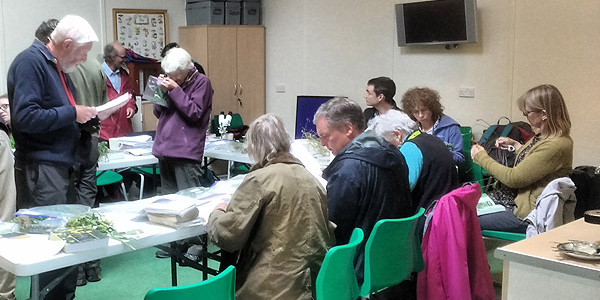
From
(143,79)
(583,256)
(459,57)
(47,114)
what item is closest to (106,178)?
(143,79)

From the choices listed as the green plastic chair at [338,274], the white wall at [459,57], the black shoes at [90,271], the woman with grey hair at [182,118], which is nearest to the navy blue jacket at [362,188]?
the green plastic chair at [338,274]

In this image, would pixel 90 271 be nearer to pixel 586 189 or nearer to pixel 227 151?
pixel 227 151

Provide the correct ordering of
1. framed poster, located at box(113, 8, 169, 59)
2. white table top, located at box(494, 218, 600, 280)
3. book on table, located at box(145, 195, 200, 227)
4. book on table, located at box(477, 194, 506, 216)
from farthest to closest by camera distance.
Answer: framed poster, located at box(113, 8, 169, 59)
book on table, located at box(477, 194, 506, 216)
book on table, located at box(145, 195, 200, 227)
white table top, located at box(494, 218, 600, 280)

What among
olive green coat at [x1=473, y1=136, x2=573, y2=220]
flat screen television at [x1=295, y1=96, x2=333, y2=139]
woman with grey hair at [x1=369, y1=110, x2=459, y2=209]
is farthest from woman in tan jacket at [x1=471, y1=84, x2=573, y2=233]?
flat screen television at [x1=295, y1=96, x2=333, y2=139]

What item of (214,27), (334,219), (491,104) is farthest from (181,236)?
(214,27)

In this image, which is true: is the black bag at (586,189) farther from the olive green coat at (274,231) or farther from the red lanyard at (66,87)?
the red lanyard at (66,87)

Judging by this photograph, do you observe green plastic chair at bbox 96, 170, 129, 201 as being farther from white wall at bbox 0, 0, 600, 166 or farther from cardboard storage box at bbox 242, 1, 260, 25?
cardboard storage box at bbox 242, 1, 260, 25

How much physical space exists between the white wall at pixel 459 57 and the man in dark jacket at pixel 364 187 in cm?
314

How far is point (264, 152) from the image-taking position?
7.96 ft

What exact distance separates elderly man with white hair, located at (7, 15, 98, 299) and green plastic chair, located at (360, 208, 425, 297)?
1443mm

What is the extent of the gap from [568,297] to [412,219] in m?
0.77

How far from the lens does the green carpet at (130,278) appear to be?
364 centimetres

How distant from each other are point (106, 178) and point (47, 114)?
8.21ft

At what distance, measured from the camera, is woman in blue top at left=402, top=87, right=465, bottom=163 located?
4285mm
